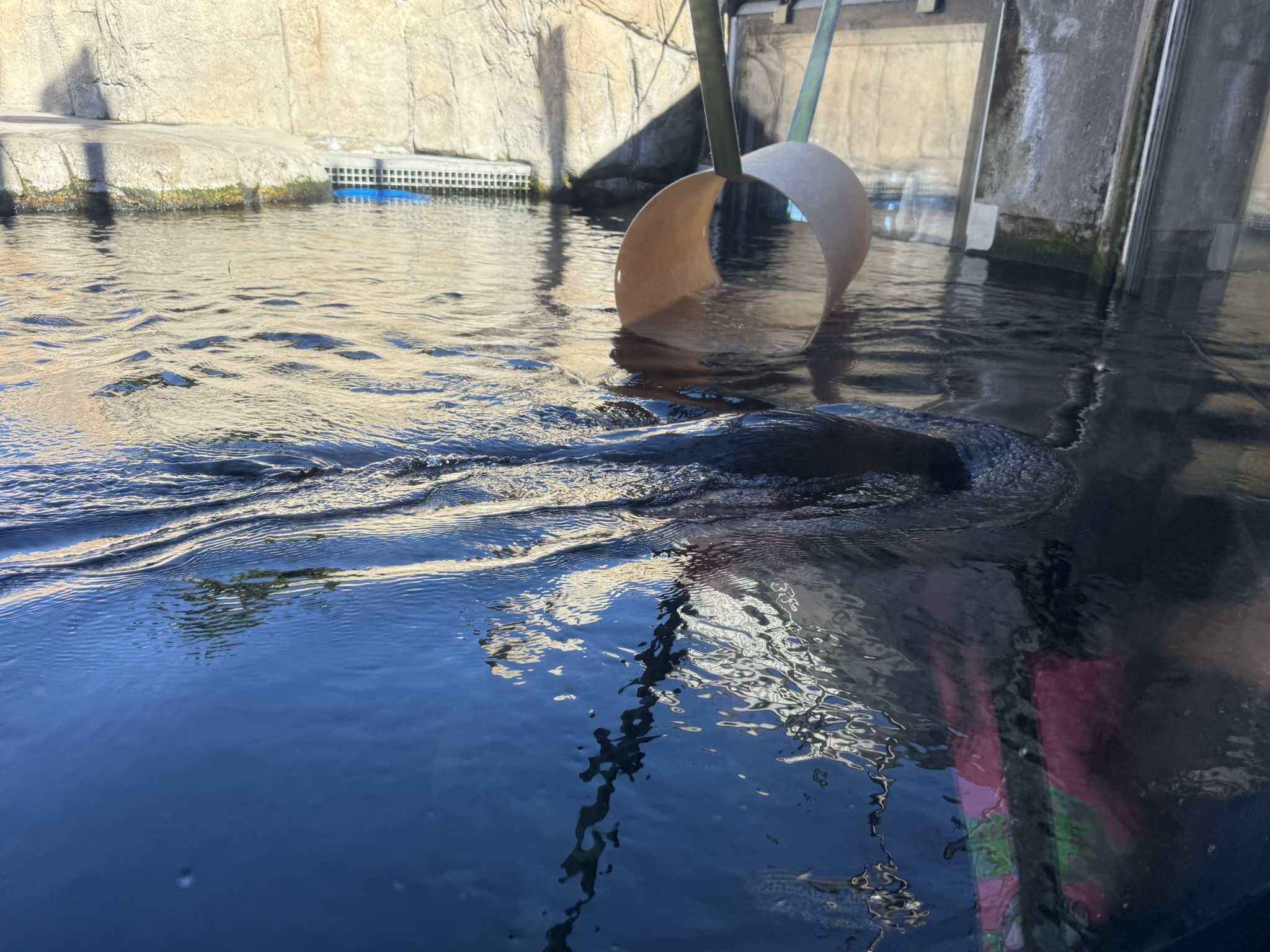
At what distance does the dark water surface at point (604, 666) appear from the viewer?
1311mm

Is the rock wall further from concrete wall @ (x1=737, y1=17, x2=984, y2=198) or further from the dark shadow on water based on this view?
the dark shadow on water

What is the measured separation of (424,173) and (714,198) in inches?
293

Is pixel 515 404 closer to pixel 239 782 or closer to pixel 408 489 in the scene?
pixel 408 489

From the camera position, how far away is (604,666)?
184 centimetres

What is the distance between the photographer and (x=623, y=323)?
5082mm

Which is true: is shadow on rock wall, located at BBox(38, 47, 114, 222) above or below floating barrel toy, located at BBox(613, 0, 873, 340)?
above

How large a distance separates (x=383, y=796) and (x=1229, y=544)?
2.31 meters

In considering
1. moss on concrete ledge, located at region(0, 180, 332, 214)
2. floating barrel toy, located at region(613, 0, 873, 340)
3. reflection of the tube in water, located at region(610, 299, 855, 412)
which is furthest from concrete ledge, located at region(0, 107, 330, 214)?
reflection of the tube in water, located at region(610, 299, 855, 412)

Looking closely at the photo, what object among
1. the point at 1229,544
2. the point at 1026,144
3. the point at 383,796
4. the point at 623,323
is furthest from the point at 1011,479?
the point at 1026,144

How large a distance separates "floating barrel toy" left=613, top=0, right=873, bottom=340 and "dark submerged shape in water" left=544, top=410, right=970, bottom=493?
119 centimetres

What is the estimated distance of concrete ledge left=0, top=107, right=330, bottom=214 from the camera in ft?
29.2

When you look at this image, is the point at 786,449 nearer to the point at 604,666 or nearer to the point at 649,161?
the point at 604,666

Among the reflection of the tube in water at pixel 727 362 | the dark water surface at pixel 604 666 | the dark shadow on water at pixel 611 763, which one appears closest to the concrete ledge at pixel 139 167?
the dark water surface at pixel 604 666

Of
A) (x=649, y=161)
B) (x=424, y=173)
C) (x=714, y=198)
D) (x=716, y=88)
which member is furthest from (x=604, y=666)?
(x=649, y=161)
